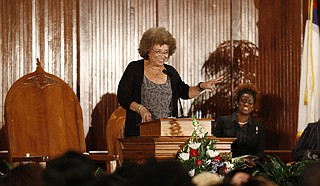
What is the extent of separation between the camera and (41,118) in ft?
24.9

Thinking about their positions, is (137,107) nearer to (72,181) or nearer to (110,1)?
(110,1)

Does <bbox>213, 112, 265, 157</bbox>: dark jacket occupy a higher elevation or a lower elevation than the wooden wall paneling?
lower

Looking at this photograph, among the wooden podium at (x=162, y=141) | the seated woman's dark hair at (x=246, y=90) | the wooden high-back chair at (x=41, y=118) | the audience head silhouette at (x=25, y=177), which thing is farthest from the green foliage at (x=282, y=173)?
the seated woman's dark hair at (x=246, y=90)

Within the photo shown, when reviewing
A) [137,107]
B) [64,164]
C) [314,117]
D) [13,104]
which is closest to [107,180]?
[64,164]

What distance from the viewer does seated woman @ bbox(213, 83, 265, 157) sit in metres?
8.31

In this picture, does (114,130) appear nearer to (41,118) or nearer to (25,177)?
(41,118)

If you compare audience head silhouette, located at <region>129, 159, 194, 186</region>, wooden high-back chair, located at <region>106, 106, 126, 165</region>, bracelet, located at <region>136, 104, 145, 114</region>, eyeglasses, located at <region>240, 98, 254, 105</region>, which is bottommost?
wooden high-back chair, located at <region>106, 106, 126, 165</region>

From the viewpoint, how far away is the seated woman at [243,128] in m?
8.31

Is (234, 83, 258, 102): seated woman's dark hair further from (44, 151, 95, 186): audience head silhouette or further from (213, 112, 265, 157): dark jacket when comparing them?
(44, 151, 95, 186): audience head silhouette

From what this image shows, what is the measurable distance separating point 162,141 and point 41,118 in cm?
219

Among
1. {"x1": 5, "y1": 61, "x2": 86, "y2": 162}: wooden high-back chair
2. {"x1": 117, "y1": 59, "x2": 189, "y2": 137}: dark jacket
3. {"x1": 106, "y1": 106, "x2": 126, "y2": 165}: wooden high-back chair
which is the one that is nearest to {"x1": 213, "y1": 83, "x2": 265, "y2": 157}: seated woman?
{"x1": 106, "y1": 106, "x2": 126, "y2": 165}: wooden high-back chair

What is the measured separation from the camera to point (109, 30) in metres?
8.93

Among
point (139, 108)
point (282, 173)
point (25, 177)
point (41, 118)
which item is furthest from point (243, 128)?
point (25, 177)

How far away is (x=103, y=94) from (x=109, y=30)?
0.72 m
